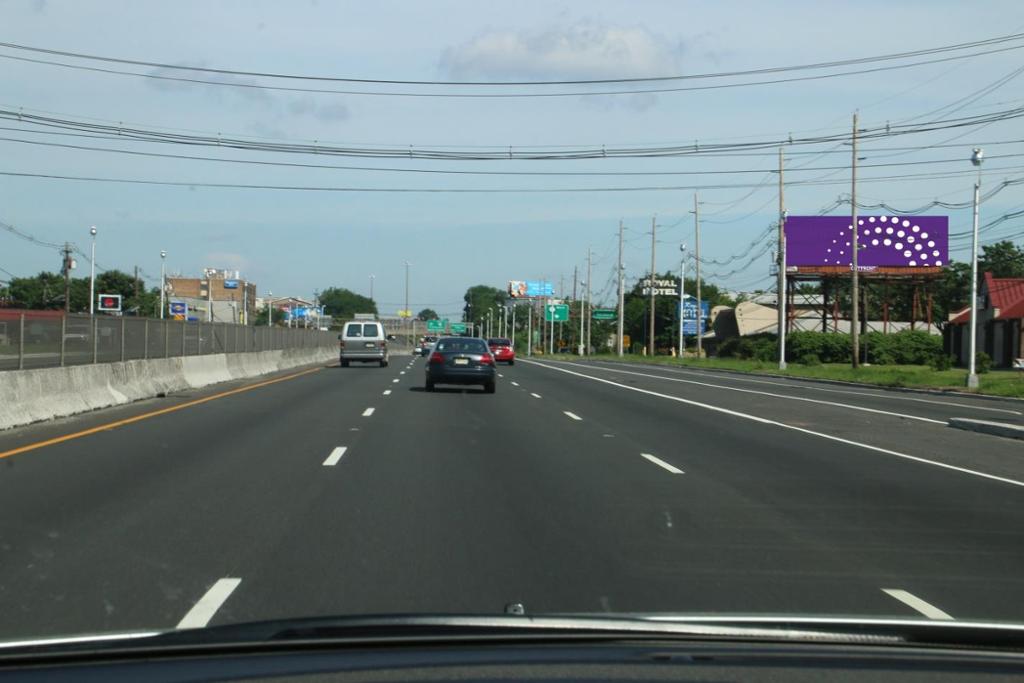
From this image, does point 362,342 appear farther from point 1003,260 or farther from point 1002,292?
point 1003,260

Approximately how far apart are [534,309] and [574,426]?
16899 cm

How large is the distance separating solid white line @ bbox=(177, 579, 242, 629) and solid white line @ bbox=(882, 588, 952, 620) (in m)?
4.41

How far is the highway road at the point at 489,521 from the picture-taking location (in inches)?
294

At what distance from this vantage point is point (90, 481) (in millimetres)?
12727

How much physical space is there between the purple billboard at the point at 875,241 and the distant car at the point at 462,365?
5198cm

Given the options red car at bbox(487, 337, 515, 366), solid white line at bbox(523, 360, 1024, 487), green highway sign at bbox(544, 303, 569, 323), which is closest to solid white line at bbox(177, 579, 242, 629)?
solid white line at bbox(523, 360, 1024, 487)

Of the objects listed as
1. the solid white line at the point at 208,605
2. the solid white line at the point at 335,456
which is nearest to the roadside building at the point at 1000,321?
the solid white line at the point at 335,456

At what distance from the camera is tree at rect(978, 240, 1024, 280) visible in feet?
389

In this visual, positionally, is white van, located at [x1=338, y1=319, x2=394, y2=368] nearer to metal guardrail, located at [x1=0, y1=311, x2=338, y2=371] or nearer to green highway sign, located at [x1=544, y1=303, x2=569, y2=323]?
metal guardrail, located at [x1=0, y1=311, x2=338, y2=371]

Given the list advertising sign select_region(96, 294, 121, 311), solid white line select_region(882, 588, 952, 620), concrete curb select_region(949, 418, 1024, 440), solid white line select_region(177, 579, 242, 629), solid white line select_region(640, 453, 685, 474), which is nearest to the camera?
solid white line select_region(177, 579, 242, 629)

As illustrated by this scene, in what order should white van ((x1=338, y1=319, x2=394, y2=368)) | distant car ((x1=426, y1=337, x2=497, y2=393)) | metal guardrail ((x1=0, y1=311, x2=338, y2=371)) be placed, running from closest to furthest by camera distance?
1. metal guardrail ((x1=0, y1=311, x2=338, y2=371))
2. distant car ((x1=426, y1=337, x2=497, y2=393))
3. white van ((x1=338, y1=319, x2=394, y2=368))

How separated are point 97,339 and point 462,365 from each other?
10.7m

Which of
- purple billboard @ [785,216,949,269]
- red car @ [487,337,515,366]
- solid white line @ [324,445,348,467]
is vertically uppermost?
purple billboard @ [785,216,949,269]

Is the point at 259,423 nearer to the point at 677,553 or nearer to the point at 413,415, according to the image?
the point at 413,415
